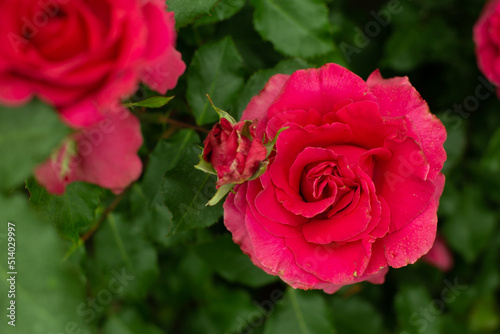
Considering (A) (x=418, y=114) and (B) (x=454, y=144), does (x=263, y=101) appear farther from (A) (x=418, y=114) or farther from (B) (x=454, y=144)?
(B) (x=454, y=144)

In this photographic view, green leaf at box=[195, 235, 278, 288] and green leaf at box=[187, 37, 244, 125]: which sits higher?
green leaf at box=[187, 37, 244, 125]

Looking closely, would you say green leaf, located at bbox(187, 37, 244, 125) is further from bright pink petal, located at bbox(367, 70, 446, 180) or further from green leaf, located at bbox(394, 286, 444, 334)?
green leaf, located at bbox(394, 286, 444, 334)

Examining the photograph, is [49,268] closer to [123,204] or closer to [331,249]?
[331,249]

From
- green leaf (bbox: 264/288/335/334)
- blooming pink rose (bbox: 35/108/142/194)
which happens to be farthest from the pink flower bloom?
blooming pink rose (bbox: 35/108/142/194)

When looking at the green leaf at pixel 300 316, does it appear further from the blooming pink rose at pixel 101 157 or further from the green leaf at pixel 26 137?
the green leaf at pixel 26 137

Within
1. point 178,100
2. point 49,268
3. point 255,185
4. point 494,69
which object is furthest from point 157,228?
point 494,69

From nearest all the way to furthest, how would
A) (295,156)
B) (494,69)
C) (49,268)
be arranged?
1. (49,268)
2. (295,156)
3. (494,69)

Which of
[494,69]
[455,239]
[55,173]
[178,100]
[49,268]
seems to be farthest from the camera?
[455,239]
